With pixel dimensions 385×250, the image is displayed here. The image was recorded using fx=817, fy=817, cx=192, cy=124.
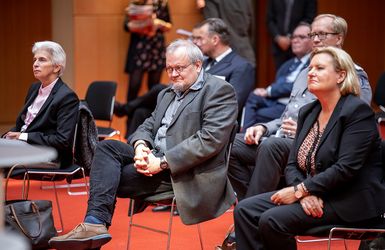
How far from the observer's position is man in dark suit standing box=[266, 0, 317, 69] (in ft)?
26.9

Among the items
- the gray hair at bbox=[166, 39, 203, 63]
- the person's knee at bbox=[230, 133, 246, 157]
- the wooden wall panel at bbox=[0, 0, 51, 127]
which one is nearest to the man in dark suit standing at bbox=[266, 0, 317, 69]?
the wooden wall panel at bbox=[0, 0, 51, 127]

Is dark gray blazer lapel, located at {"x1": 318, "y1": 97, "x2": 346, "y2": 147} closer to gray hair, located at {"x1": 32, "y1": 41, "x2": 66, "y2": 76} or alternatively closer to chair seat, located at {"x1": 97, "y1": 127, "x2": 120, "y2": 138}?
gray hair, located at {"x1": 32, "y1": 41, "x2": 66, "y2": 76}

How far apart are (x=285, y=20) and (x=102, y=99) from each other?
237 cm

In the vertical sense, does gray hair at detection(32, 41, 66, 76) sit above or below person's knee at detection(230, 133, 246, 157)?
above

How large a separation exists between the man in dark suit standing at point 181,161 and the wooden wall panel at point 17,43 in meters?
5.38

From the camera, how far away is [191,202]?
13.9ft

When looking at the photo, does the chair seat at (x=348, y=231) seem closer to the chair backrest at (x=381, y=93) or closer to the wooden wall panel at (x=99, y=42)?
the chair backrest at (x=381, y=93)

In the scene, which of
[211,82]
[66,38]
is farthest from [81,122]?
[66,38]

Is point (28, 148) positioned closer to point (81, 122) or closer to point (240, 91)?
point (81, 122)

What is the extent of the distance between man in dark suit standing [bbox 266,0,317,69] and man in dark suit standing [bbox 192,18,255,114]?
2.09m

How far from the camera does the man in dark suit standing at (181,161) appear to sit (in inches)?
166

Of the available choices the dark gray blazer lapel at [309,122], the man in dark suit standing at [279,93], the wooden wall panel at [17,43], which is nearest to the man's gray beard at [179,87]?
the dark gray blazer lapel at [309,122]

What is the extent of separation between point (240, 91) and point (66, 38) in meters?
3.77

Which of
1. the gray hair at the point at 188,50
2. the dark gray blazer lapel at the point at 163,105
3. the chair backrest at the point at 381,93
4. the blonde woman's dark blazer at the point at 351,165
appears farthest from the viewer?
the chair backrest at the point at 381,93
